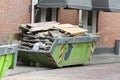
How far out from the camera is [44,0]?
58.3 feet

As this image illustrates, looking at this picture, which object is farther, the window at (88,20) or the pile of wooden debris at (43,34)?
the window at (88,20)

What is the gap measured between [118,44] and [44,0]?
22.7 ft

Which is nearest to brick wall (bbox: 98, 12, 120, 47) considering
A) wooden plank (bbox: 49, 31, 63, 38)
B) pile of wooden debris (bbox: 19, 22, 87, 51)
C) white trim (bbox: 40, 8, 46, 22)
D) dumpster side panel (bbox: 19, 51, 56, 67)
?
white trim (bbox: 40, 8, 46, 22)

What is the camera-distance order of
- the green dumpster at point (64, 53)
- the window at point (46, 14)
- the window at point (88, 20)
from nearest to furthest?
the green dumpster at point (64, 53)
the window at point (46, 14)
the window at point (88, 20)

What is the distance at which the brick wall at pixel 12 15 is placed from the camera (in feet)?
53.5

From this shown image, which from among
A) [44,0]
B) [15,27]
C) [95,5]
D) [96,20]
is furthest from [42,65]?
[96,20]

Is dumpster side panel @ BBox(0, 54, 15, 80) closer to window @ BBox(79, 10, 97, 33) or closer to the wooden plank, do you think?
the wooden plank

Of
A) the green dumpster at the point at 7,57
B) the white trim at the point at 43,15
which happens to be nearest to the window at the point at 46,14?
the white trim at the point at 43,15

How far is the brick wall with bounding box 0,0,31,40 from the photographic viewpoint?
16.3 metres

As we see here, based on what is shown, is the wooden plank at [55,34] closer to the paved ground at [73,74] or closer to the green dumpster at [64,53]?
the green dumpster at [64,53]

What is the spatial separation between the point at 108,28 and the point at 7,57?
15.8 metres

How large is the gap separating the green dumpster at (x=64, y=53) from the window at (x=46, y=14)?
10.3 feet

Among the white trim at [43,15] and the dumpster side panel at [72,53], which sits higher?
the white trim at [43,15]

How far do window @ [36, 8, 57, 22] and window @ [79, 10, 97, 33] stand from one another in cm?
219
